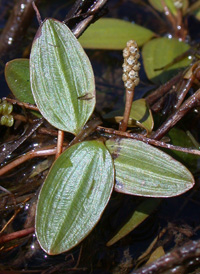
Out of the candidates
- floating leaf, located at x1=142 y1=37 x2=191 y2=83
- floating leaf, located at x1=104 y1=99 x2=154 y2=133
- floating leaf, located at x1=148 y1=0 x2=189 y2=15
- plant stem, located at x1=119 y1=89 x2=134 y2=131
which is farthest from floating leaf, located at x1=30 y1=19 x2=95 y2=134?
floating leaf, located at x1=148 y1=0 x2=189 y2=15

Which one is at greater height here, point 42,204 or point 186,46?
point 186,46

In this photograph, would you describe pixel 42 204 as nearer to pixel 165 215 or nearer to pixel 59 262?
pixel 59 262

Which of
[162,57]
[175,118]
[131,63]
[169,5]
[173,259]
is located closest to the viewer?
[173,259]

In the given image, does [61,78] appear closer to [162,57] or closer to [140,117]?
[140,117]

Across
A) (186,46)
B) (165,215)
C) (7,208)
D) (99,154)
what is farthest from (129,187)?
(186,46)

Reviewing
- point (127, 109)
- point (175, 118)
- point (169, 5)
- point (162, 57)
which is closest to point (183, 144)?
point (175, 118)
